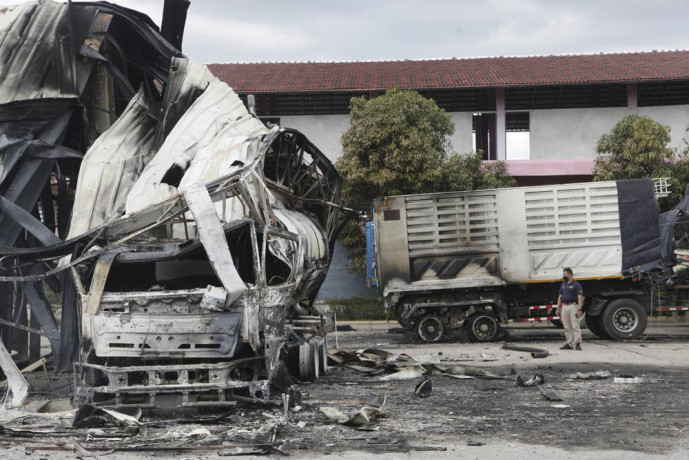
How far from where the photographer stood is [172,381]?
912 cm

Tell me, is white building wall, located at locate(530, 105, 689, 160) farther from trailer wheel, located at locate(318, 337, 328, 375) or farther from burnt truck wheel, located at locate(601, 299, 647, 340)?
trailer wheel, located at locate(318, 337, 328, 375)

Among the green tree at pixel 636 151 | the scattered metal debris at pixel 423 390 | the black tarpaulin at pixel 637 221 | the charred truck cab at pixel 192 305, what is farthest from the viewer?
the green tree at pixel 636 151

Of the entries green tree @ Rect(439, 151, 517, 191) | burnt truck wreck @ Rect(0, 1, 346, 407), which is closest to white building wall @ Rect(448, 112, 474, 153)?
green tree @ Rect(439, 151, 517, 191)

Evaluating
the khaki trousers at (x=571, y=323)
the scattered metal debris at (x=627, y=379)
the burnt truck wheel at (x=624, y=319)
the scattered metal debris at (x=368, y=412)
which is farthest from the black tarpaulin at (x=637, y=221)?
the scattered metal debris at (x=368, y=412)

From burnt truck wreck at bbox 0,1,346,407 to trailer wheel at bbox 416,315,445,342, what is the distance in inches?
145

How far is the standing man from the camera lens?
16.4 meters

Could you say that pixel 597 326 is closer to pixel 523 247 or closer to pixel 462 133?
pixel 523 247

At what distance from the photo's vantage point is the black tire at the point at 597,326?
1833 centimetres

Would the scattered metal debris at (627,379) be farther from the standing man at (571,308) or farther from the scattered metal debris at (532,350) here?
the standing man at (571,308)

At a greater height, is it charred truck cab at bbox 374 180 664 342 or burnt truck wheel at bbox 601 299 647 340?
charred truck cab at bbox 374 180 664 342

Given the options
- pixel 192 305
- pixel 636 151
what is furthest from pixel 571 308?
pixel 192 305

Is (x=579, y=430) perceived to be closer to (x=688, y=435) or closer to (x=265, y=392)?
(x=688, y=435)

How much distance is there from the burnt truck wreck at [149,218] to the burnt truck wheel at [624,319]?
642 centimetres

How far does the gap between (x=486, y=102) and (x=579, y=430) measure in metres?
Answer: 21.9
